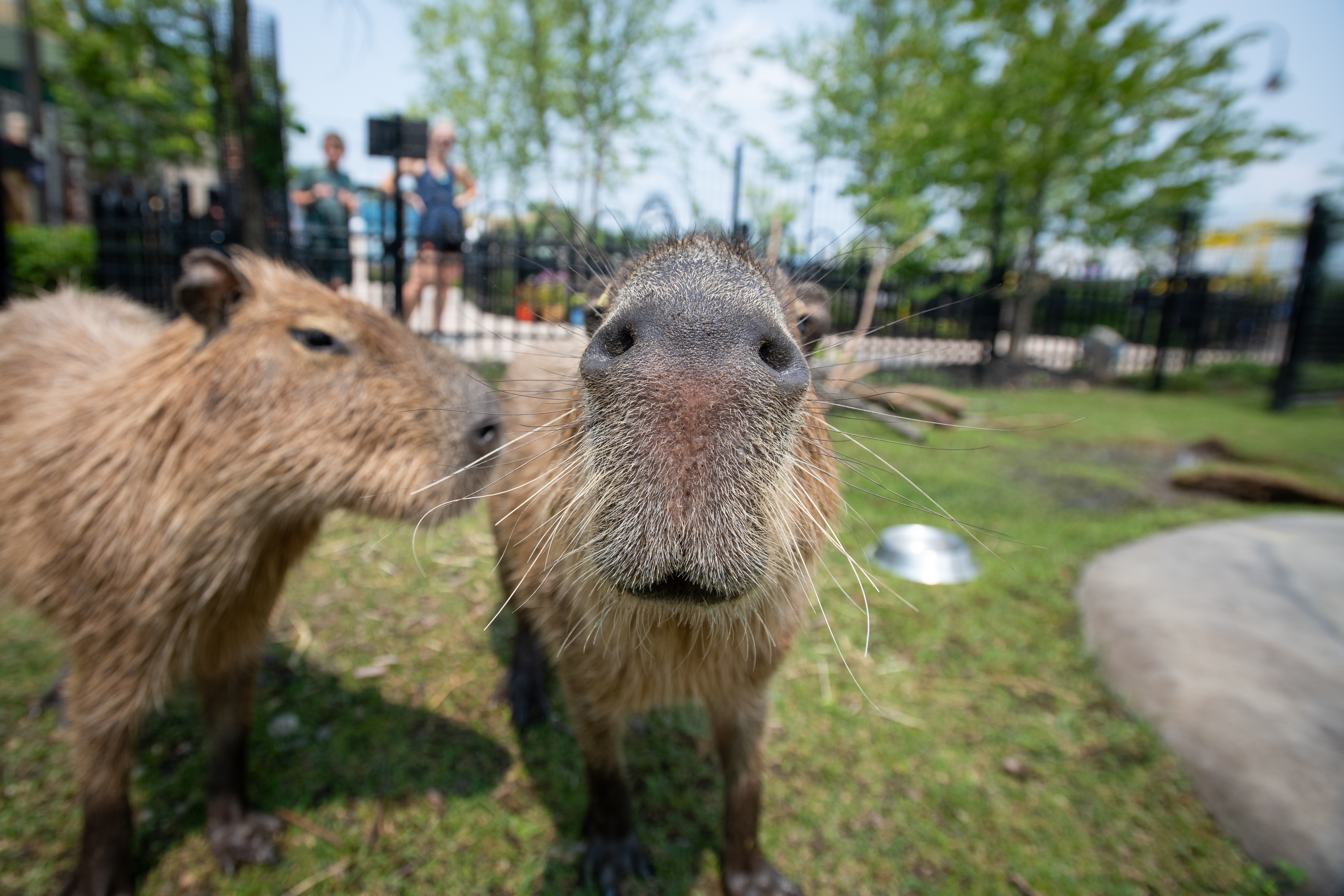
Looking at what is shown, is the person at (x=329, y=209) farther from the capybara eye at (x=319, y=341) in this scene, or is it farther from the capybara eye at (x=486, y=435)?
the capybara eye at (x=486, y=435)

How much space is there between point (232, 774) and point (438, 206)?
652 cm

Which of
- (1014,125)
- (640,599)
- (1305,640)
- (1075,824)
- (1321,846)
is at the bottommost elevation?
(1075,824)

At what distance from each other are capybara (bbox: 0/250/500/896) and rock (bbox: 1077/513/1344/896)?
9.02ft

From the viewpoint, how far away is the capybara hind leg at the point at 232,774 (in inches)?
77.8

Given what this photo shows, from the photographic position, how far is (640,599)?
1155mm

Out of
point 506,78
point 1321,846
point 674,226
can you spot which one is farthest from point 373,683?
point 506,78

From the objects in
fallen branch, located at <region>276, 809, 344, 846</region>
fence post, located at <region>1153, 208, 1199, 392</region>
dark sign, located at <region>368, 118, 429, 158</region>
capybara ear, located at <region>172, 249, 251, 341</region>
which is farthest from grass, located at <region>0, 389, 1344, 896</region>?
fence post, located at <region>1153, 208, 1199, 392</region>

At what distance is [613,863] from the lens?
6.43ft

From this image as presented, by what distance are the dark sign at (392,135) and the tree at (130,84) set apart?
11240 mm

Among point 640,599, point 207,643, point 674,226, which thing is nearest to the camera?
point 640,599

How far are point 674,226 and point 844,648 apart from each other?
2.39 metres

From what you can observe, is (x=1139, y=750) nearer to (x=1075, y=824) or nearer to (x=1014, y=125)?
(x=1075, y=824)

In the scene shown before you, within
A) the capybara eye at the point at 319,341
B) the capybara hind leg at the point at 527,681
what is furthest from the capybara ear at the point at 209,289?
the capybara hind leg at the point at 527,681

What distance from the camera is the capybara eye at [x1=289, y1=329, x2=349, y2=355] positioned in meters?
1.82
